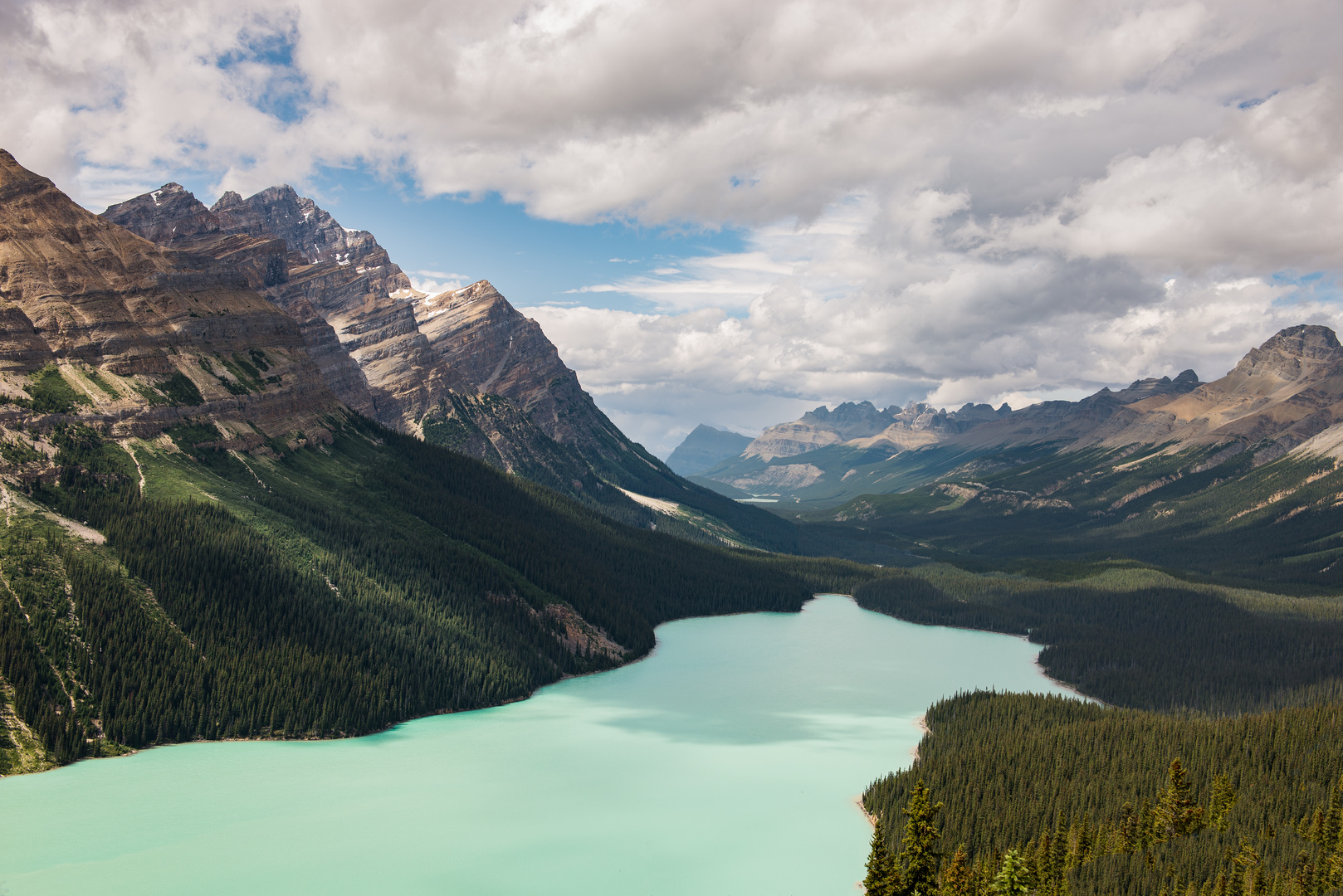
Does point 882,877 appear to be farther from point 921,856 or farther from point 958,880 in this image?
point 958,880

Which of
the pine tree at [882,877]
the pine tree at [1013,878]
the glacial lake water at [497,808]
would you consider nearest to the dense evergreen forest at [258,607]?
the glacial lake water at [497,808]

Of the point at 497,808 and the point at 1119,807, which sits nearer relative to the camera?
the point at 1119,807

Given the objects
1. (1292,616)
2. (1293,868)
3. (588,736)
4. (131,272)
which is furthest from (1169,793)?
(131,272)

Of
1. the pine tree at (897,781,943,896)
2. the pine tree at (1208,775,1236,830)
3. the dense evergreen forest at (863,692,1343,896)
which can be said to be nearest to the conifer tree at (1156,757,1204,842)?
the dense evergreen forest at (863,692,1343,896)

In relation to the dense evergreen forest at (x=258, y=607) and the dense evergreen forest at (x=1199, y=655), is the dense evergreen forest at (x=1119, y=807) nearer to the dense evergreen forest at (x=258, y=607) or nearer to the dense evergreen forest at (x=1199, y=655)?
the dense evergreen forest at (x=1199, y=655)

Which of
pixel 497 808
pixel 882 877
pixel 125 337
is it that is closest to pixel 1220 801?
pixel 882 877
